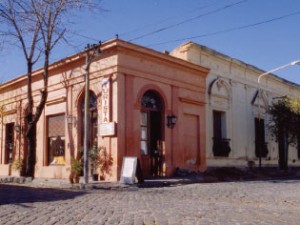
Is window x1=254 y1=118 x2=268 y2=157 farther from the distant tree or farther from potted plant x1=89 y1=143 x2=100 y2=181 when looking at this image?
potted plant x1=89 y1=143 x2=100 y2=181

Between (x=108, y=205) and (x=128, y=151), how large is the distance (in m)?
6.80

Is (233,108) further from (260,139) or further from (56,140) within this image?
(56,140)

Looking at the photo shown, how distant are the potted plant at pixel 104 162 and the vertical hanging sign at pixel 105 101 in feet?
3.59

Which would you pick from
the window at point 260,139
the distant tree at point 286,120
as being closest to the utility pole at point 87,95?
the distant tree at point 286,120

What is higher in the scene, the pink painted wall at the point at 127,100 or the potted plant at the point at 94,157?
the pink painted wall at the point at 127,100

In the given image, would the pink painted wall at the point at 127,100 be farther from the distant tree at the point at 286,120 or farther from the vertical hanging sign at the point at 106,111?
the distant tree at the point at 286,120

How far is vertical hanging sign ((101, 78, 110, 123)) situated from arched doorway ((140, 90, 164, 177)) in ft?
5.23

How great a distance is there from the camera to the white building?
19.5 meters

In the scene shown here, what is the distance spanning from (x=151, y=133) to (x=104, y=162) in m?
2.47

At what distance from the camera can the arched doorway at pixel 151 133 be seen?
15.9 m

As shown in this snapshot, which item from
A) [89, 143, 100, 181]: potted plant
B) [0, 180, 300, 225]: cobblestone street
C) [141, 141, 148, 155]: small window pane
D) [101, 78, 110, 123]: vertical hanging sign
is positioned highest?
[101, 78, 110, 123]: vertical hanging sign

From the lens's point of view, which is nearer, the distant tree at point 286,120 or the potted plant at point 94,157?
the potted plant at point 94,157

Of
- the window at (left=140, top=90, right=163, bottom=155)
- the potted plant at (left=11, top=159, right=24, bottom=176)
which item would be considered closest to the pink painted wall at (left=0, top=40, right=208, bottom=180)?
the window at (left=140, top=90, right=163, bottom=155)

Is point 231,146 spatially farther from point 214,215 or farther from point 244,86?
point 214,215
